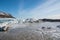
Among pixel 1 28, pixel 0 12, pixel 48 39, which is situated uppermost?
pixel 0 12

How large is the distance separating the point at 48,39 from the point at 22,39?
291cm

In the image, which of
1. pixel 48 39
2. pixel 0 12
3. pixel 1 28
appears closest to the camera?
pixel 48 39

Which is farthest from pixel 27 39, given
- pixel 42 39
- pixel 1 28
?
pixel 1 28

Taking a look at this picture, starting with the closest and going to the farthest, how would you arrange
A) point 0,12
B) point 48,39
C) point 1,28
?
1. point 48,39
2. point 1,28
3. point 0,12

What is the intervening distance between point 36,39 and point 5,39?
3543 millimetres

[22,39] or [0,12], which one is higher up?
[0,12]

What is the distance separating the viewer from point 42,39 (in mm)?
12016

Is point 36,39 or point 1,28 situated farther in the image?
point 1,28

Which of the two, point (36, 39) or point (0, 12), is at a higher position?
point (0, 12)

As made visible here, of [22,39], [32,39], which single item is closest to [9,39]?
[22,39]

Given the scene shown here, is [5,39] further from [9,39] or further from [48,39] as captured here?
[48,39]

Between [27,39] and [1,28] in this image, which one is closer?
[27,39]

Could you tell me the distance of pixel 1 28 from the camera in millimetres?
19172

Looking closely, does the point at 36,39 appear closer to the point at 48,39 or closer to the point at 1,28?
the point at 48,39
